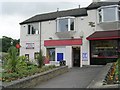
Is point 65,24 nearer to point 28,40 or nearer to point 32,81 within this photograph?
point 28,40

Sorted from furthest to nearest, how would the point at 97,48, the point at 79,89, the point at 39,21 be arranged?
the point at 39,21 → the point at 97,48 → the point at 79,89

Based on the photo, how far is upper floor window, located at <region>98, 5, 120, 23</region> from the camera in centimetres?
2586

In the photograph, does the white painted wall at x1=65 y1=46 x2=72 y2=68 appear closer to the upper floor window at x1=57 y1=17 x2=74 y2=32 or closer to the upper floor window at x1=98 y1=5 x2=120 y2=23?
the upper floor window at x1=57 y1=17 x2=74 y2=32

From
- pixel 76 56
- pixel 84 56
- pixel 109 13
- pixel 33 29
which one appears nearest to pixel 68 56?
pixel 76 56

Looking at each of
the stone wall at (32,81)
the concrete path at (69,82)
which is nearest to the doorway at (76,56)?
the stone wall at (32,81)

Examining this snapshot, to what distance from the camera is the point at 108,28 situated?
85.5 feet

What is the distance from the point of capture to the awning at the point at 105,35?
24403mm

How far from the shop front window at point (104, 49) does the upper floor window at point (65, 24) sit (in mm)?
4212

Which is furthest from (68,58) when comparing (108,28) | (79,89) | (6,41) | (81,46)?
(6,41)

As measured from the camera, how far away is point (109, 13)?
26.5 meters

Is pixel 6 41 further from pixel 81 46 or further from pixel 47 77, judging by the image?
pixel 47 77

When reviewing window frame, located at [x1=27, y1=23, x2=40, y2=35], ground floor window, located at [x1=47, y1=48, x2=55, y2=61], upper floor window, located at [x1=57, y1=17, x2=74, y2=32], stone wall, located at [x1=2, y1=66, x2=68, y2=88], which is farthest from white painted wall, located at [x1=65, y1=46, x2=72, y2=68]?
stone wall, located at [x1=2, y1=66, x2=68, y2=88]

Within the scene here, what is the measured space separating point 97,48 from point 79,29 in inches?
142

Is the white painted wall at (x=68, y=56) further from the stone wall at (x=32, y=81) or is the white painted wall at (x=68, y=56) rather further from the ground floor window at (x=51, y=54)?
the stone wall at (x=32, y=81)
